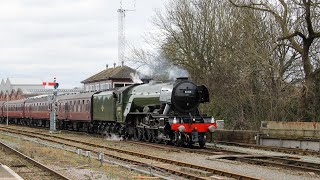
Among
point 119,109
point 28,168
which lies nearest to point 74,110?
point 119,109

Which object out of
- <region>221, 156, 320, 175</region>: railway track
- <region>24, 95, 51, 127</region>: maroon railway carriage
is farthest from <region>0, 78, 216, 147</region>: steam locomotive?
<region>24, 95, 51, 127</region>: maroon railway carriage

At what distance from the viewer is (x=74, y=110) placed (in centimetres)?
3572

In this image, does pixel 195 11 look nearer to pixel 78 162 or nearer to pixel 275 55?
pixel 275 55

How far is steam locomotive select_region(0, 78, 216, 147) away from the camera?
20391 mm

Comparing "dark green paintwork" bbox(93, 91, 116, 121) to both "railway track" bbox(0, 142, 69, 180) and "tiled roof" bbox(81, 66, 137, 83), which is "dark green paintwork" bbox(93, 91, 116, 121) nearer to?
"railway track" bbox(0, 142, 69, 180)

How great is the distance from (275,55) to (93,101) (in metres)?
12.0

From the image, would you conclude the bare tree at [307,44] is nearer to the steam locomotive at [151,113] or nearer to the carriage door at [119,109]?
the steam locomotive at [151,113]

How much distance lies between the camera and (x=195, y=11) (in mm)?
35344

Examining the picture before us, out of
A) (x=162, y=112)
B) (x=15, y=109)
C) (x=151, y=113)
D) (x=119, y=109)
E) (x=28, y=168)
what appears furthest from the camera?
(x=15, y=109)

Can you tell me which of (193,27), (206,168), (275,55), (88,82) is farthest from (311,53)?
(88,82)

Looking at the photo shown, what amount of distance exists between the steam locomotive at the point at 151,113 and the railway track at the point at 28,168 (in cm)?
643

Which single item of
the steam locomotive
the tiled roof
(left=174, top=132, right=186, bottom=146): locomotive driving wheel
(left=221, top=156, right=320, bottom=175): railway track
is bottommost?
(left=221, top=156, right=320, bottom=175): railway track

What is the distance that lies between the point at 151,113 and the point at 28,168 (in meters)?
8.71

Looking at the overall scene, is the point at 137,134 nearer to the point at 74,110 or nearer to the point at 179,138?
the point at 179,138
